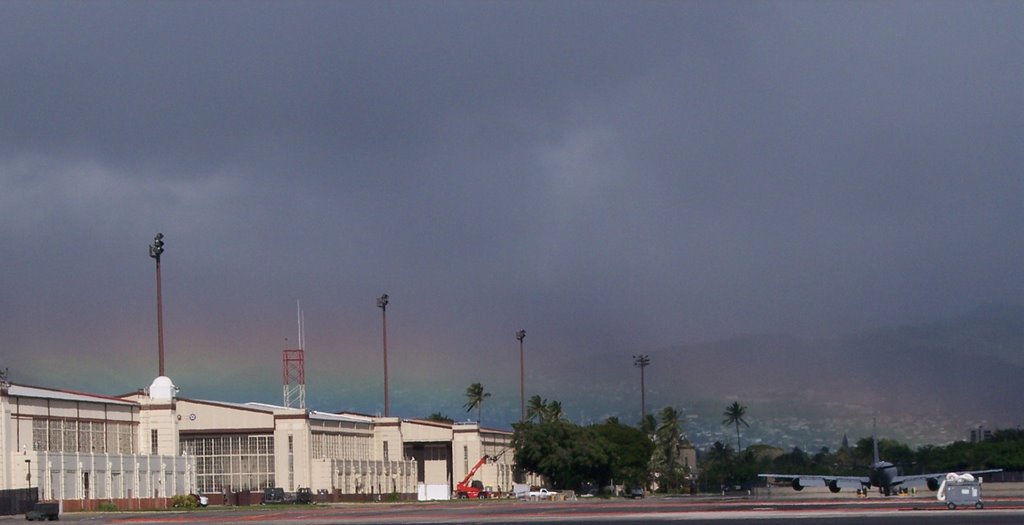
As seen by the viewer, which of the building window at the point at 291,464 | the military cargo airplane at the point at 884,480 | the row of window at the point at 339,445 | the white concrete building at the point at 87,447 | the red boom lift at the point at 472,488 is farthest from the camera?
the red boom lift at the point at 472,488

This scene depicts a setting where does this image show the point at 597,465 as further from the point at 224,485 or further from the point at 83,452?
the point at 83,452

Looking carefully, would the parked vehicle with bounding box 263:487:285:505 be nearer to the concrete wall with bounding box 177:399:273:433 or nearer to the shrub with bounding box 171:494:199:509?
the shrub with bounding box 171:494:199:509

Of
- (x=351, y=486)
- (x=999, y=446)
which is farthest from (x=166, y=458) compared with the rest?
(x=999, y=446)

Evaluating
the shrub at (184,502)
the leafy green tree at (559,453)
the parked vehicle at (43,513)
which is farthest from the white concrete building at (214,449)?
the parked vehicle at (43,513)

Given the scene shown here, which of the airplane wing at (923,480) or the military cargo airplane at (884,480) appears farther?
the military cargo airplane at (884,480)

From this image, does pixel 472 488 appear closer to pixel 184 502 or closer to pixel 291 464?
pixel 291 464

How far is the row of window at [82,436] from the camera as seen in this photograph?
336 feet

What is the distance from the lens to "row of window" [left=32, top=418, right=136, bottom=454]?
102375mm

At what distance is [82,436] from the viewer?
108 m

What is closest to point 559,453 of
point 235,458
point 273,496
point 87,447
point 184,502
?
point 235,458

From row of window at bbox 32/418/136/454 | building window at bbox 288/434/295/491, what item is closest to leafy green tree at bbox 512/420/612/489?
building window at bbox 288/434/295/491

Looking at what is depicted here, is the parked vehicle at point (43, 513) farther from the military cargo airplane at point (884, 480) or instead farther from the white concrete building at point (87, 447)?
the military cargo airplane at point (884, 480)

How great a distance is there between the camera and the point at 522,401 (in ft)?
643

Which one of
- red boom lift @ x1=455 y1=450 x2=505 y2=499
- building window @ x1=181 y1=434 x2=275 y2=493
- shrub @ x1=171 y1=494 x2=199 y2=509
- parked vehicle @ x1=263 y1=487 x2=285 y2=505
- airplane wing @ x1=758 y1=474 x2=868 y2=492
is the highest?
building window @ x1=181 y1=434 x2=275 y2=493
